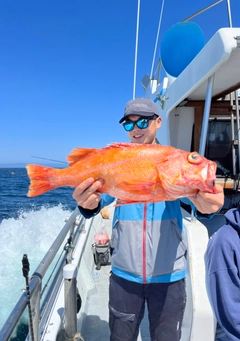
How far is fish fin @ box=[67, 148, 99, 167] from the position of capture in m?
1.77

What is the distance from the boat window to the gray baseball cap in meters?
3.76

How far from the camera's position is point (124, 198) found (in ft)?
5.37

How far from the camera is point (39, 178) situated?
5.74 feet

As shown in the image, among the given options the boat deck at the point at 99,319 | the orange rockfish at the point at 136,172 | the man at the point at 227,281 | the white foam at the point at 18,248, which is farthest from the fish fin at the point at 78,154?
the white foam at the point at 18,248

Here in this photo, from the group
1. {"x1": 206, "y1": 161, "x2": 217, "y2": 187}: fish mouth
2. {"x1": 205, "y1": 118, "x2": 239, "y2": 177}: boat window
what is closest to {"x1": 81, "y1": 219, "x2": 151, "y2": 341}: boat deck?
{"x1": 206, "y1": 161, "x2": 217, "y2": 187}: fish mouth

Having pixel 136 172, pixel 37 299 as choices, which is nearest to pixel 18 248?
pixel 37 299

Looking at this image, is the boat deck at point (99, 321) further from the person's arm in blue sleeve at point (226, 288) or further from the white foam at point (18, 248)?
the person's arm in blue sleeve at point (226, 288)

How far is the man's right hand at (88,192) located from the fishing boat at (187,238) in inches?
20.1

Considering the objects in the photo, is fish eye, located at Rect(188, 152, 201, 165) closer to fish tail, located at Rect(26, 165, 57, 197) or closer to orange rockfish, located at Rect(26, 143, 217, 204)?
orange rockfish, located at Rect(26, 143, 217, 204)

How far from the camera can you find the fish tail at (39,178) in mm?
1724

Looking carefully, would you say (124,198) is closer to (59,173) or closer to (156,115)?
(59,173)

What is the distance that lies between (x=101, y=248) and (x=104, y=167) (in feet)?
10.6

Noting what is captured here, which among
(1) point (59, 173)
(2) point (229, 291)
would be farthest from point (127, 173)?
(2) point (229, 291)

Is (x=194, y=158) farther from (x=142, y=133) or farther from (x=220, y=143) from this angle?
(x=220, y=143)
